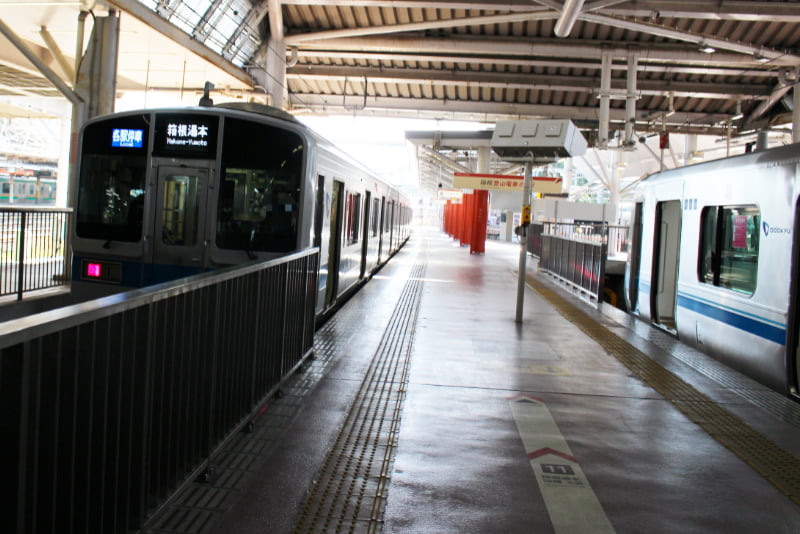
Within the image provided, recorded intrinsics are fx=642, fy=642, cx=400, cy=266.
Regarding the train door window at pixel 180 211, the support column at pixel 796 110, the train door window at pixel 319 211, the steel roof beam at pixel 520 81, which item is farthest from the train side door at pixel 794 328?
the steel roof beam at pixel 520 81

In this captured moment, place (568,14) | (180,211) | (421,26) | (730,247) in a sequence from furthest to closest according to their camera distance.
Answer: (421,26) → (568,14) → (730,247) → (180,211)

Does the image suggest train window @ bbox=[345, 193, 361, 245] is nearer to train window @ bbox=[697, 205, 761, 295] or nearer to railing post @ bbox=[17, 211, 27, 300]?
railing post @ bbox=[17, 211, 27, 300]

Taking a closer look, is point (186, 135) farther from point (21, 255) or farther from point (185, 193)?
point (21, 255)

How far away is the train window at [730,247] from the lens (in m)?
6.48

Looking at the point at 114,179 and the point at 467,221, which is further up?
the point at 467,221

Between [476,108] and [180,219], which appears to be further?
[476,108]

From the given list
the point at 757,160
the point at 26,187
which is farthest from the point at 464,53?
the point at 757,160

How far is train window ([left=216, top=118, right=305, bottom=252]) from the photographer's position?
616 cm

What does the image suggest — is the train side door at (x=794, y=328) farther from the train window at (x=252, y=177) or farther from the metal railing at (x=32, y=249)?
the metal railing at (x=32, y=249)

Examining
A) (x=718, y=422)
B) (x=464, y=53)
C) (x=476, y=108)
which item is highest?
(x=464, y=53)

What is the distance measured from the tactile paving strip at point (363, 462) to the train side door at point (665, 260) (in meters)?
4.84

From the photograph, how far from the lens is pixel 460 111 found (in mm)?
21109

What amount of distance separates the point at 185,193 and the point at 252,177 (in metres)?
0.70

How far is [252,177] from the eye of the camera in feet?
20.3
